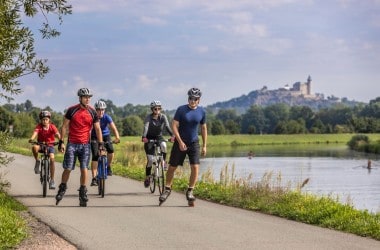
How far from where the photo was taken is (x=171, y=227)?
30.8 feet

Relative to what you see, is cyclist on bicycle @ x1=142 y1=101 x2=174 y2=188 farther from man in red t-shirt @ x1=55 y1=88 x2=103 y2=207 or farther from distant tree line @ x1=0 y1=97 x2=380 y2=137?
distant tree line @ x1=0 y1=97 x2=380 y2=137

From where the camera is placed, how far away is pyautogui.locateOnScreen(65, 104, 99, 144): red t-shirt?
11.8 meters

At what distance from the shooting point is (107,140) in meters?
14.7

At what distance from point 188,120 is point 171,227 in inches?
118

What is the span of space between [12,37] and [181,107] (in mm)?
3316

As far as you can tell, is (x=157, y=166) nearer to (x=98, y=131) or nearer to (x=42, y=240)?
(x=98, y=131)

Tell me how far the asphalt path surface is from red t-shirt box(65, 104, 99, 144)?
50.1 inches

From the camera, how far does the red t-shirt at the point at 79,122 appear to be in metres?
11.8

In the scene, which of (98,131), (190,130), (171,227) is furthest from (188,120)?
(171,227)

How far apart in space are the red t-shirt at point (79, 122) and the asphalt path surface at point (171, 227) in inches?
50.1

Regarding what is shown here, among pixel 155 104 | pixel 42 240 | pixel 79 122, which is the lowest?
pixel 42 240

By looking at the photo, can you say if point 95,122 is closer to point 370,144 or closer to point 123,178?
point 123,178

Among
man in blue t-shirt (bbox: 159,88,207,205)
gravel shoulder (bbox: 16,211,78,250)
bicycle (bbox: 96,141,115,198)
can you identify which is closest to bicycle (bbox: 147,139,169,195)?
bicycle (bbox: 96,141,115,198)

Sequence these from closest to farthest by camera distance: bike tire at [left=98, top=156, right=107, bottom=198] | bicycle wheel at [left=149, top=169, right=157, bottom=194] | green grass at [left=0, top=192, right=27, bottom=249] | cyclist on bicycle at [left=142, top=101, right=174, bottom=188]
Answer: green grass at [left=0, top=192, right=27, bottom=249], bike tire at [left=98, top=156, right=107, bottom=198], cyclist on bicycle at [left=142, top=101, right=174, bottom=188], bicycle wheel at [left=149, top=169, right=157, bottom=194]
